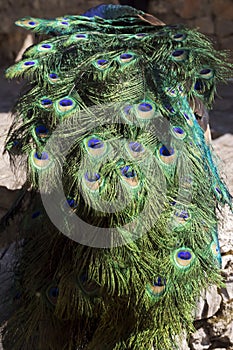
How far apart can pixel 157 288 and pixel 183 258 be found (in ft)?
0.55

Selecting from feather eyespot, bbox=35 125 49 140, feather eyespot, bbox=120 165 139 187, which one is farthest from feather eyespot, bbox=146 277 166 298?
feather eyespot, bbox=35 125 49 140

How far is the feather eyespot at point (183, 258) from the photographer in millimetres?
2580

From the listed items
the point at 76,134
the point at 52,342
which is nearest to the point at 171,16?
the point at 76,134

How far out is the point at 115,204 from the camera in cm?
244

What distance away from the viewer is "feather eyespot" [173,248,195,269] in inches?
102

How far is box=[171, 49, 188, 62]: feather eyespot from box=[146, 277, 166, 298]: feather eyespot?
1.05m

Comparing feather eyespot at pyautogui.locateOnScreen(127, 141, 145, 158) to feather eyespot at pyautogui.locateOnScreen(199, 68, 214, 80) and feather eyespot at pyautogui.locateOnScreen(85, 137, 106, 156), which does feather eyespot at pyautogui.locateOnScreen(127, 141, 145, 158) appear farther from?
feather eyespot at pyautogui.locateOnScreen(199, 68, 214, 80)

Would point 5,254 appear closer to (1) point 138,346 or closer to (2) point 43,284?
(2) point 43,284

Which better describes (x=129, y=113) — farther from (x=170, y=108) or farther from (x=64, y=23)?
(x=64, y=23)

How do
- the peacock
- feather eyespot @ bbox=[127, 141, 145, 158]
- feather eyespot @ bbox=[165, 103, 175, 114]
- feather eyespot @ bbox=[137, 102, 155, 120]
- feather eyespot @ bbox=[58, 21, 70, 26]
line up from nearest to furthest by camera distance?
the peacock
feather eyespot @ bbox=[127, 141, 145, 158]
feather eyespot @ bbox=[137, 102, 155, 120]
feather eyespot @ bbox=[165, 103, 175, 114]
feather eyespot @ bbox=[58, 21, 70, 26]

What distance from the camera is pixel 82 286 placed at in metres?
2.54

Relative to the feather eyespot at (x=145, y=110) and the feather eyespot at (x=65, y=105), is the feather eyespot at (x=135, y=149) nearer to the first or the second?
the feather eyespot at (x=145, y=110)

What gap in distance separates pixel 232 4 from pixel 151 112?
3758 millimetres

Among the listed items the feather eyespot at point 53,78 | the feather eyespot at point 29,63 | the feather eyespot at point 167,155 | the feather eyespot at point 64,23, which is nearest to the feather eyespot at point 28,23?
the feather eyespot at point 64,23
